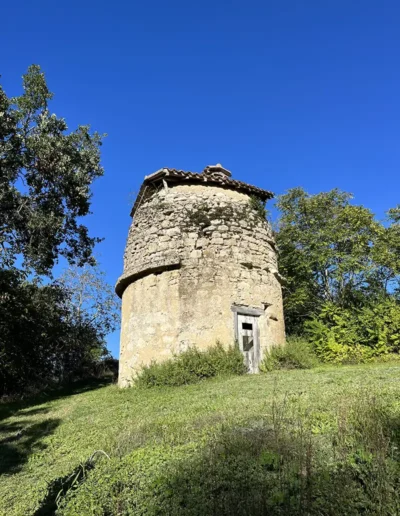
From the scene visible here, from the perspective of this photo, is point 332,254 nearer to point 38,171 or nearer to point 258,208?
point 258,208

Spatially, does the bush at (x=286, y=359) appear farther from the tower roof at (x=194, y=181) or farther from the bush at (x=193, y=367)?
the tower roof at (x=194, y=181)

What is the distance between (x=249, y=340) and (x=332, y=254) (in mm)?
10531

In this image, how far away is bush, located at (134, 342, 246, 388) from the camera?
10734 mm

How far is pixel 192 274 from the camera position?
12125 millimetres

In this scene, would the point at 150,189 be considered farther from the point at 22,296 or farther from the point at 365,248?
the point at 365,248

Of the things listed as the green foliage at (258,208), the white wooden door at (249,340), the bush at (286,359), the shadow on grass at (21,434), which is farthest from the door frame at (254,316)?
the shadow on grass at (21,434)

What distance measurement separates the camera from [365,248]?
20.9 m

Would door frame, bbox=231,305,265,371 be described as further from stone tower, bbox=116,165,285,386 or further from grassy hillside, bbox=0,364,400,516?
grassy hillside, bbox=0,364,400,516

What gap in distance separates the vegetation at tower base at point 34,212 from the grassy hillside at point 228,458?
788 centimetres

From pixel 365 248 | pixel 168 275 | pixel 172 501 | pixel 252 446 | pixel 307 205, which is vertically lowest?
pixel 172 501

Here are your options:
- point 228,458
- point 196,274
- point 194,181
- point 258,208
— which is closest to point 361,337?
point 258,208

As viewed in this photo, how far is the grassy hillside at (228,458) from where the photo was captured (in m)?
3.68

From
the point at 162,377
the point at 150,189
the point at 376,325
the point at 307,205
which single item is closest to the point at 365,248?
the point at 307,205

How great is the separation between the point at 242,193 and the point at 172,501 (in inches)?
457
